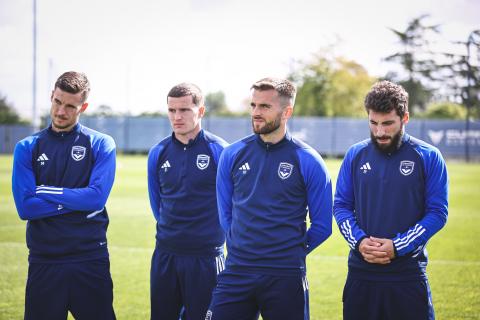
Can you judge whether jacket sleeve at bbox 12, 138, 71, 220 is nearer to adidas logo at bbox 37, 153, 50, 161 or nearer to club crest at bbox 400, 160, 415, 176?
adidas logo at bbox 37, 153, 50, 161

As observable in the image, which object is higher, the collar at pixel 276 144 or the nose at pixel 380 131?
the nose at pixel 380 131

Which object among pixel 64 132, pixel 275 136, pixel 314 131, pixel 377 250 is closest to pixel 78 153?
pixel 64 132

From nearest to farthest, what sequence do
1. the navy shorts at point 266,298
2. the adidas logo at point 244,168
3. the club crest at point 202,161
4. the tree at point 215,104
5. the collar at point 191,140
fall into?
the navy shorts at point 266,298
the adidas logo at point 244,168
the club crest at point 202,161
the collar at point 191,140
the tree at point 215,104

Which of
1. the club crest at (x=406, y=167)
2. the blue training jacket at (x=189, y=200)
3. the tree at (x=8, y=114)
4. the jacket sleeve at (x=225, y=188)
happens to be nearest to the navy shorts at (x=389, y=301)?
the club crest at (x=406, y=167)

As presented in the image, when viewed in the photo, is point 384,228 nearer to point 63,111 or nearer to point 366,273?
point 366,273

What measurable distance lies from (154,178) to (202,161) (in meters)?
0.52

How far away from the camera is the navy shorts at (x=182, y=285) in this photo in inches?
187

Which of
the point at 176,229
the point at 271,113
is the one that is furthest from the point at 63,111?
the point at 271,113

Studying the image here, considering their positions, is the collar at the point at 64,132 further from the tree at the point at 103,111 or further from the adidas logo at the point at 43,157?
the tree at the point at 103,111

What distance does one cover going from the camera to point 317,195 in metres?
4.07

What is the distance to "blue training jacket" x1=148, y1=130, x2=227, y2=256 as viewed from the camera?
4832mm

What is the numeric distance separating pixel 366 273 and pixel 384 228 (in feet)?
1.18

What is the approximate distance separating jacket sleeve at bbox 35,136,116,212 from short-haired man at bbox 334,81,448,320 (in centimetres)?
192

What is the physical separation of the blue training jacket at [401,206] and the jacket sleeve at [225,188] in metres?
0.88
